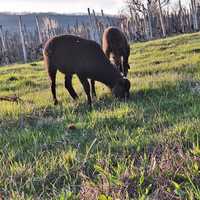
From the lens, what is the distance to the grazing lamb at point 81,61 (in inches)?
371

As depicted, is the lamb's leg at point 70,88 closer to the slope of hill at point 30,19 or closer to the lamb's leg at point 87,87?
the lamb's leg at point 87,87

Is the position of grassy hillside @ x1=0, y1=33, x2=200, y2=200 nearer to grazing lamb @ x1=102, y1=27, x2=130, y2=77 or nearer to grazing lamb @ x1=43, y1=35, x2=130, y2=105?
grazing lamb @ x1=43, y1=35, x2=130, y2=105

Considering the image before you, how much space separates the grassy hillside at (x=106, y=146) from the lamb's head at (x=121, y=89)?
7.8 inches

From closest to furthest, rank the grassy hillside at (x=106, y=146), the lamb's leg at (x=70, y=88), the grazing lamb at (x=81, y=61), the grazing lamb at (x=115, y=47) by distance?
the grassy hillside at (x=106, y=146), the grazing lamb at (x=81, y=61), the lamb's leg at (x=70, y=88), the grazing lamb at (x=115, y=47)

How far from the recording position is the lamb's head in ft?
29.6

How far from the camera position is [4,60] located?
4556 cm

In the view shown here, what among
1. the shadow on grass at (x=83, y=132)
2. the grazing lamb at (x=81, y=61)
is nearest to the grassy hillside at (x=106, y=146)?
the shadow on grass at (x=83, y=132)

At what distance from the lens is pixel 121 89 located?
30.2ft

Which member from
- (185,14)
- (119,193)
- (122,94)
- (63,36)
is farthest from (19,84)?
(185,14)

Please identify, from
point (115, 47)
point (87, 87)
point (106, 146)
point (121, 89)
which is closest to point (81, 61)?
point (87, 87)

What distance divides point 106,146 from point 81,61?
4.55m

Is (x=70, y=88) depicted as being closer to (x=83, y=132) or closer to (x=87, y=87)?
(x=87, y=87)

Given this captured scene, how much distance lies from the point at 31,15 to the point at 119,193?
15306cm

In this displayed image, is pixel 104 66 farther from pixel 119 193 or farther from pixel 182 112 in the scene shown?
pixel 119 193
